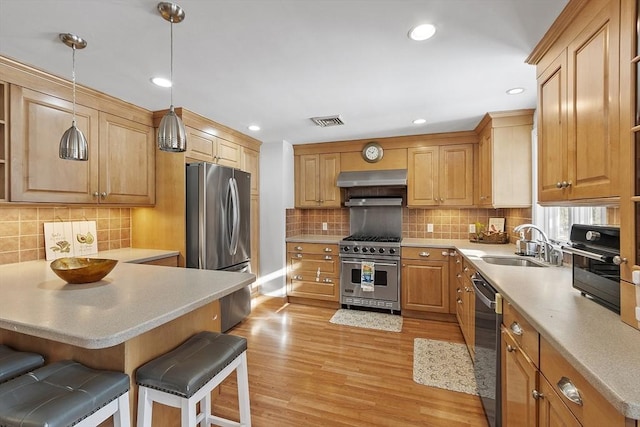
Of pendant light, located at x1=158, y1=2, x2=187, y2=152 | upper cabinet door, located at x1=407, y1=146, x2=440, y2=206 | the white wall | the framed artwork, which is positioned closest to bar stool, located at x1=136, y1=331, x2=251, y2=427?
pendant light, located at x1=158, y1=2, x2=187, y2=152

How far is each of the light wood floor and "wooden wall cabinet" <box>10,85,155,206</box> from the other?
6.10ft

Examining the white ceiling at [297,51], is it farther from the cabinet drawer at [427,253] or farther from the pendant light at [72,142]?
the cabinet drawer at [427,253]

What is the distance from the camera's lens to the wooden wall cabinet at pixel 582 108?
116 cm

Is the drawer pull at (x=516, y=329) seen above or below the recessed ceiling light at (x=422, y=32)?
below

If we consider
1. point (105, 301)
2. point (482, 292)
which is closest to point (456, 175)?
point (482, 292)

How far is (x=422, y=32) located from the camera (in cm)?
164

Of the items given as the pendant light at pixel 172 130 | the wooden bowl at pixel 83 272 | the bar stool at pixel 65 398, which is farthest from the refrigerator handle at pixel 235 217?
the bar stool at pixel 65 398

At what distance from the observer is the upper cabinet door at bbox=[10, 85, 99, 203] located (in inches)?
80.0

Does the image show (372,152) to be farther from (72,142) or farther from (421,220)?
(72,142)

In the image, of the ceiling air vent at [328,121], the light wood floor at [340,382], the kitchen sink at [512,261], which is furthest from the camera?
the ceiling air vent at [328,121]

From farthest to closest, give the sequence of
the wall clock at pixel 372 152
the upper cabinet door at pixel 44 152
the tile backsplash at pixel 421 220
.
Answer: the wall clock at pixel 372 152, the tile backsplash at pixel 421 220, the upper cabinet door at pixel 44 152

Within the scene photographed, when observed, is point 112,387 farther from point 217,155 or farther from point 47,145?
point 217,155

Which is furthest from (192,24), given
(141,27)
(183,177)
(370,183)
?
(370,183)

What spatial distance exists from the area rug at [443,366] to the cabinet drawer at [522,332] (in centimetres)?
90
